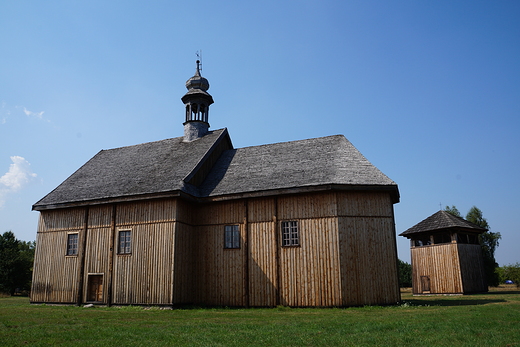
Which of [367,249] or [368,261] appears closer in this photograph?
[368,261]

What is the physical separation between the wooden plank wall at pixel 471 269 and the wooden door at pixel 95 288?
23.1 metres

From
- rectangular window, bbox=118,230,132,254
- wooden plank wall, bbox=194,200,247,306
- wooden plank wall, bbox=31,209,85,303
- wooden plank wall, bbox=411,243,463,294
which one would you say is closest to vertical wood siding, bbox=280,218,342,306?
wooden plank wall, bbox=194,200,247,306

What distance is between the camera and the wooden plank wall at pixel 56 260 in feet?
68.2

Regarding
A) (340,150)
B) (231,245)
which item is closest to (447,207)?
(340,150)

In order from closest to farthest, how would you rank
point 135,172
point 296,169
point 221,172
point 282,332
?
point 282,332 → point 296,169 → point 221,172 → point 135,172

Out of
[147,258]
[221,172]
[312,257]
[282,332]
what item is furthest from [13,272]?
[282,332]

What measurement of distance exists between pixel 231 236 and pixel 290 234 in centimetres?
302

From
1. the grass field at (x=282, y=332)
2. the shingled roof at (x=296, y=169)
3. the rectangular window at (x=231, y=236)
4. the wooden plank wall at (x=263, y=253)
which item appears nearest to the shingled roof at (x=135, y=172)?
the shingled roof at (x=296, y=169)

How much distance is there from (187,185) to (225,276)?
15.7ft

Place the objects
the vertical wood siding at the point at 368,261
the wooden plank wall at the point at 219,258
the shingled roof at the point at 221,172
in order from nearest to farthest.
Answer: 1. the vertical wood siding at the point at 368,261
2. the shingled roof at the point at 221,172
3. the wooden plank wall at the point at 219,258

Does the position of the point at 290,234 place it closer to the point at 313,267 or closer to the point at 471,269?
the point at 313,267

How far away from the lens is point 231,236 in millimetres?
19594

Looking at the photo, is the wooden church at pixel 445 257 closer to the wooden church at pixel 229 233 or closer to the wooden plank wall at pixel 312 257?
the wooden church at pixel 229 233

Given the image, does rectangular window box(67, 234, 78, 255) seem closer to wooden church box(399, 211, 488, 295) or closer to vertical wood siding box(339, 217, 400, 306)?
vertical wood siding box(339, 217, 400, 306)
